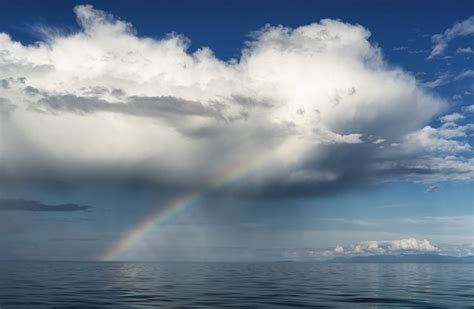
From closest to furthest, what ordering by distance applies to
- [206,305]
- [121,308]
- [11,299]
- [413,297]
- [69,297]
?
[121,308], [206,305], [11,299], [69,297], [413,297]

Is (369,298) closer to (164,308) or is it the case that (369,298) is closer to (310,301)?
(310,301)

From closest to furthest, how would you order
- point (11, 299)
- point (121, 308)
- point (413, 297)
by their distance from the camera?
point (121, 308) → point (11, 299) → point (413, 297)

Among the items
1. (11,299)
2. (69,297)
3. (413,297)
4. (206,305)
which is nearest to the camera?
(206,305)

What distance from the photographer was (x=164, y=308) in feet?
135

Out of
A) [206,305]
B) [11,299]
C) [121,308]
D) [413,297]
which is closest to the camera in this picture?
[121,308]

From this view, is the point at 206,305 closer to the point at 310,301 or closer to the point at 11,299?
the point at 310,301

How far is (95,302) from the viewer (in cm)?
4531

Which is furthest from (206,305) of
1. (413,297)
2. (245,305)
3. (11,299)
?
(413,297)

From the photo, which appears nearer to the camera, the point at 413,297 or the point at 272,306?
the point at 272,306

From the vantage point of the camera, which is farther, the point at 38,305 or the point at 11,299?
the point at 11,299

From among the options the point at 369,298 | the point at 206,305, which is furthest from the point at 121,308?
the point at 369,298

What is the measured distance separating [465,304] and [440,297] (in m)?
8.38

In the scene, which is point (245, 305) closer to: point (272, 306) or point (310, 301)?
point (272, 306)

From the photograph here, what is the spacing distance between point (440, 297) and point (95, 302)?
4199 centimetres
